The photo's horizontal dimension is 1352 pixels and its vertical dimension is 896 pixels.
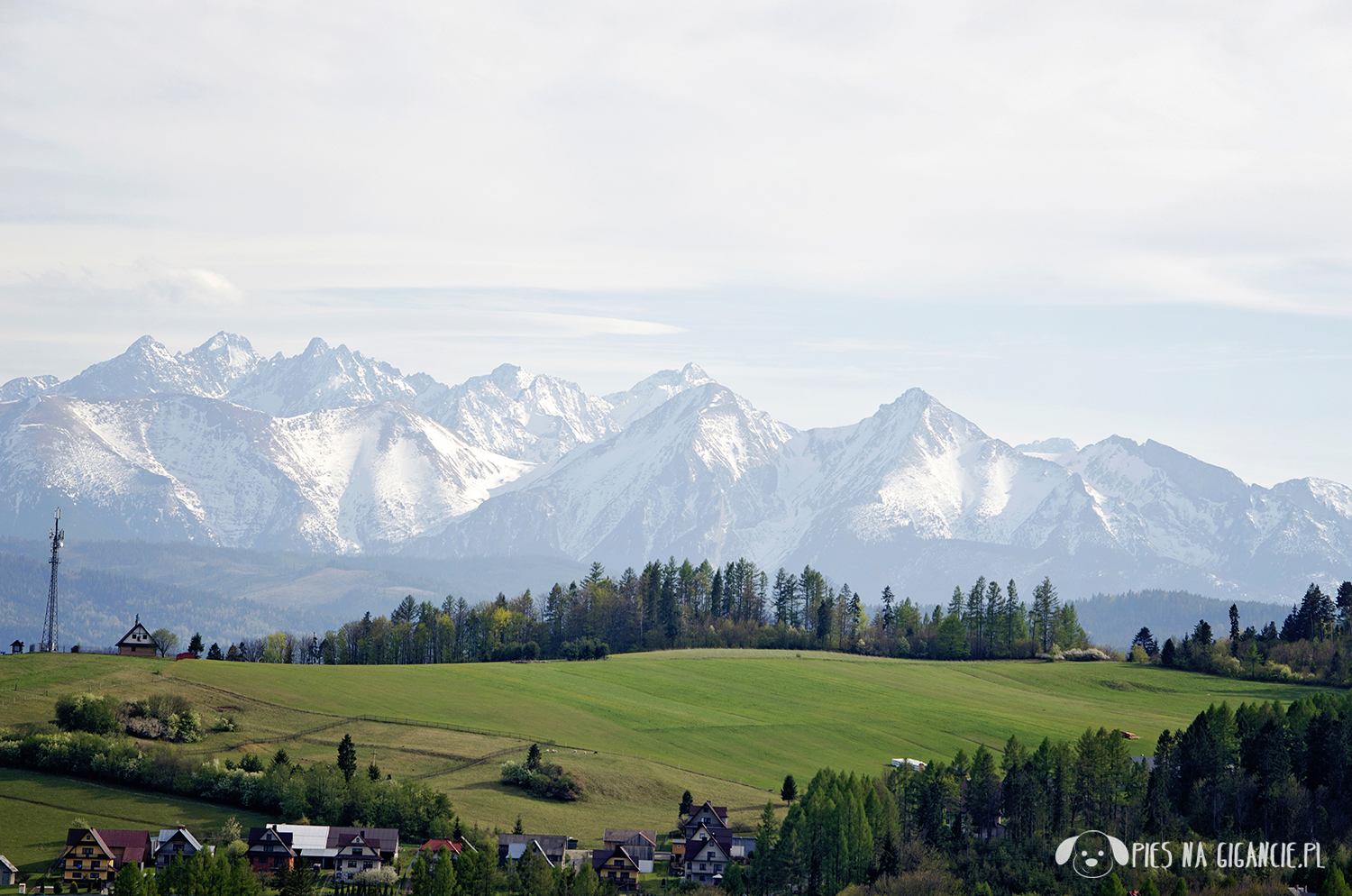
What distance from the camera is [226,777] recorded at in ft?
333

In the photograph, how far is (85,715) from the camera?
110 m

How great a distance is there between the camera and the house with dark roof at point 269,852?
89.9 m

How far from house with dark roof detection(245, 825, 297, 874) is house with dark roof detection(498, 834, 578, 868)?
49.7 ft

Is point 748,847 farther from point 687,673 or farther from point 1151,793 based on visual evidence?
point 687,673

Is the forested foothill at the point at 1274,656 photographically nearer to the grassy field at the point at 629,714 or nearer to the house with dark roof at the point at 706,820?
the grassy field at the point at 629,714

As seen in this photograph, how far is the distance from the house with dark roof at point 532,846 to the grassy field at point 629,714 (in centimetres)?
494

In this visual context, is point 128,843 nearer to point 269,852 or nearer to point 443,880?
point 269,852

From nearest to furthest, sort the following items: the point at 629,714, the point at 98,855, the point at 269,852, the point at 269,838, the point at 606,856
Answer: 1. the point at 98,855
2. the point at 606,856
3. the point at 269,852
4. the point at 269,838
5. the point at 629,714

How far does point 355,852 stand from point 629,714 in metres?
52.9

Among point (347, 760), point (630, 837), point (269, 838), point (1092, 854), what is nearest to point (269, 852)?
point (269, 838)

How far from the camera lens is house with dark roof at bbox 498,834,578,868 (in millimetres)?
89938

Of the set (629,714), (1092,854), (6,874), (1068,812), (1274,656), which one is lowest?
(6,874)

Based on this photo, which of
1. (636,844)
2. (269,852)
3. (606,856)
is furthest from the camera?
(636,844)

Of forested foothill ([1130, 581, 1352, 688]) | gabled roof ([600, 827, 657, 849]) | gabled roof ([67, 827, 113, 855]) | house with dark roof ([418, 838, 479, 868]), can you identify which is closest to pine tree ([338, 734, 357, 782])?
house with dark roof ([418, 838, 479, 868])
